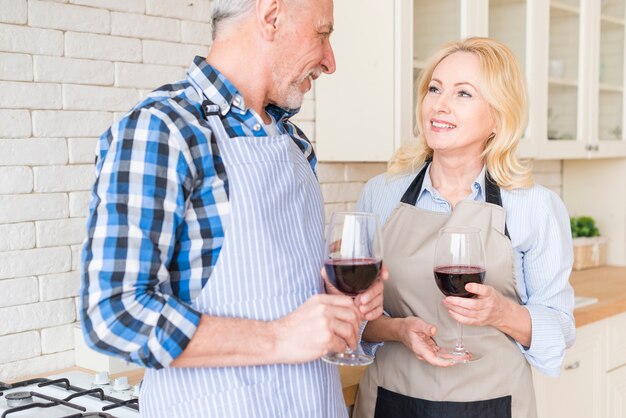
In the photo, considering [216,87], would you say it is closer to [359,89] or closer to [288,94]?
[288,94]

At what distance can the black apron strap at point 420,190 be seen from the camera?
1.78 m

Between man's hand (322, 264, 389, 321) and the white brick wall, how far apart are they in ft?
3.08

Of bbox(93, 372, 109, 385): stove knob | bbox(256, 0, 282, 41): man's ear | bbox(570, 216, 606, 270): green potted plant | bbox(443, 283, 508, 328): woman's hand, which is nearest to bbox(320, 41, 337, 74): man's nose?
bbox(256, 0, 282, 41): man's ear

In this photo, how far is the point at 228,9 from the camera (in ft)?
4.04

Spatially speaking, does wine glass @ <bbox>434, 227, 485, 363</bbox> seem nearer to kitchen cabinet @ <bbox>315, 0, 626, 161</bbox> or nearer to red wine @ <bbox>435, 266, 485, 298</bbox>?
red wine @ <bbox>435, 266, 485, 298</bbox>

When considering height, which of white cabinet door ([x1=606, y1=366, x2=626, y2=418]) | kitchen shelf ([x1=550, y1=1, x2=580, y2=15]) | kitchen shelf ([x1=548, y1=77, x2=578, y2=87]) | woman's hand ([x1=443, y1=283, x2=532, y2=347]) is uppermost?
kitchen shelf ([x1=550, y1=1, x2=580, y2=15])

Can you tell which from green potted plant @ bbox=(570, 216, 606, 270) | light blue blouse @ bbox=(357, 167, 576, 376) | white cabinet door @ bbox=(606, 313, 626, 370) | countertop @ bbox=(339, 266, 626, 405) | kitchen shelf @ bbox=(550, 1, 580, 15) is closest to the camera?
light blue blouse @ bbox=(357, 167, 576, 376)

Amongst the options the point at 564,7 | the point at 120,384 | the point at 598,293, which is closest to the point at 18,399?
the point at 120,384

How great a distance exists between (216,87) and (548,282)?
94cm

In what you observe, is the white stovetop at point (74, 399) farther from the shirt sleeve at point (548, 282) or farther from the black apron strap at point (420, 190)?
the shirt sleeve at point (548, 282)

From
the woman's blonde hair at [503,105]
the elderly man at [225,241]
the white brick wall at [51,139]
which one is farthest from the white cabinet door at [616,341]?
the white brick wall at [51,139]

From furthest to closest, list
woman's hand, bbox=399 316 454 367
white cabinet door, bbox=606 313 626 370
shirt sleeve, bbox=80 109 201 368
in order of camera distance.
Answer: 1. white cabinet door, bbox=606 313 626 370
2. woman's hand, bbox=399 316 454 367
3. shirt sleeve, bbox=80 109 201 368

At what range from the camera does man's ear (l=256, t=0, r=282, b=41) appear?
1.21m

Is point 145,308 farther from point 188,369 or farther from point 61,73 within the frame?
point 61,73
